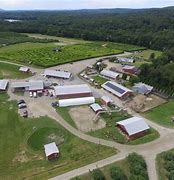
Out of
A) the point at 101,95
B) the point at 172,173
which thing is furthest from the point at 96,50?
the point at 172,173

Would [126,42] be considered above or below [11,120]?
below

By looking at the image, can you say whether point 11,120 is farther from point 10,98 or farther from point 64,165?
point 64,165

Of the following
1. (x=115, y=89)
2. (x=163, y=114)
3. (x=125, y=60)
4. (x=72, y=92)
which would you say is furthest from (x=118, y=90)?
(x=125, y=60)

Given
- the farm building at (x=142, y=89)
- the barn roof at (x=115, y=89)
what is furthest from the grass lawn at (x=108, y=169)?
the farm building at (x=142, y=89)

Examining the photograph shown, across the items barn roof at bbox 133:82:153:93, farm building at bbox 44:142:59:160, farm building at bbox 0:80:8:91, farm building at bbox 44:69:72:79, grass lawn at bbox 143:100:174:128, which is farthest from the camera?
farm building at bbox 44:69:72:79

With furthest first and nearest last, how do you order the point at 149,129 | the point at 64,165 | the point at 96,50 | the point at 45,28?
the point at 45,28, the point at 96,50, the point at 149,129, the point at 64,165

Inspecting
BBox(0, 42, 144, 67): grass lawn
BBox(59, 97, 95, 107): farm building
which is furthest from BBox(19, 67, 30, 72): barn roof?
BBox(59, 97, 95, 107): farm building

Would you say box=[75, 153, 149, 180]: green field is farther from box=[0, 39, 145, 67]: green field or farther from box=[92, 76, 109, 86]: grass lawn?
box=[0, 39, 145, 67]: green field

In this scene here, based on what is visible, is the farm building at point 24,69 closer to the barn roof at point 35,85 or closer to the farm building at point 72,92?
the barn roof at point 35,85
